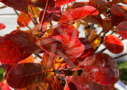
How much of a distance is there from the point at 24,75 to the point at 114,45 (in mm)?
202

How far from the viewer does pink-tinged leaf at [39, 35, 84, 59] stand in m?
0.17

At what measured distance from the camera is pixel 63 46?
6.9 inches

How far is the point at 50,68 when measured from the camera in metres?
0.27

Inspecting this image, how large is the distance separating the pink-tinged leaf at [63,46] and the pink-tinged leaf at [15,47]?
3cm

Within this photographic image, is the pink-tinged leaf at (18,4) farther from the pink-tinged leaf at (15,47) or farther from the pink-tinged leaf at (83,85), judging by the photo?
the pink-tinged leaf at (83,85)

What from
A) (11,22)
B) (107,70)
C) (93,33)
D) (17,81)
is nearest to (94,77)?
(107,70)

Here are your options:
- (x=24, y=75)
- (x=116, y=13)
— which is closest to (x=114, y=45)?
(x=116, y=13)

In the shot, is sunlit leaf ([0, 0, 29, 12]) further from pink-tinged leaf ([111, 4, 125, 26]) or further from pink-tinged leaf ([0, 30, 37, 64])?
pink-tinged leaf ([111, 4, 125, 26])

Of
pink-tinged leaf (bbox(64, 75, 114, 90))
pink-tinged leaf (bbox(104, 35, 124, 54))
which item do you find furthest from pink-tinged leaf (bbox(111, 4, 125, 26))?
pink-tinged leaf (bbox(64, 75, 114, 90))

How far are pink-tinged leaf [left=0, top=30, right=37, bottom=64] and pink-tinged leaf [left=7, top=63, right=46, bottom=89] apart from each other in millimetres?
34

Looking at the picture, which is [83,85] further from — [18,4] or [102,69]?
[18,4]

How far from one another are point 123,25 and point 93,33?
0.20 m

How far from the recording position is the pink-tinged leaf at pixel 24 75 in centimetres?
20

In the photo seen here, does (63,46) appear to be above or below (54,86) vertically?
above
